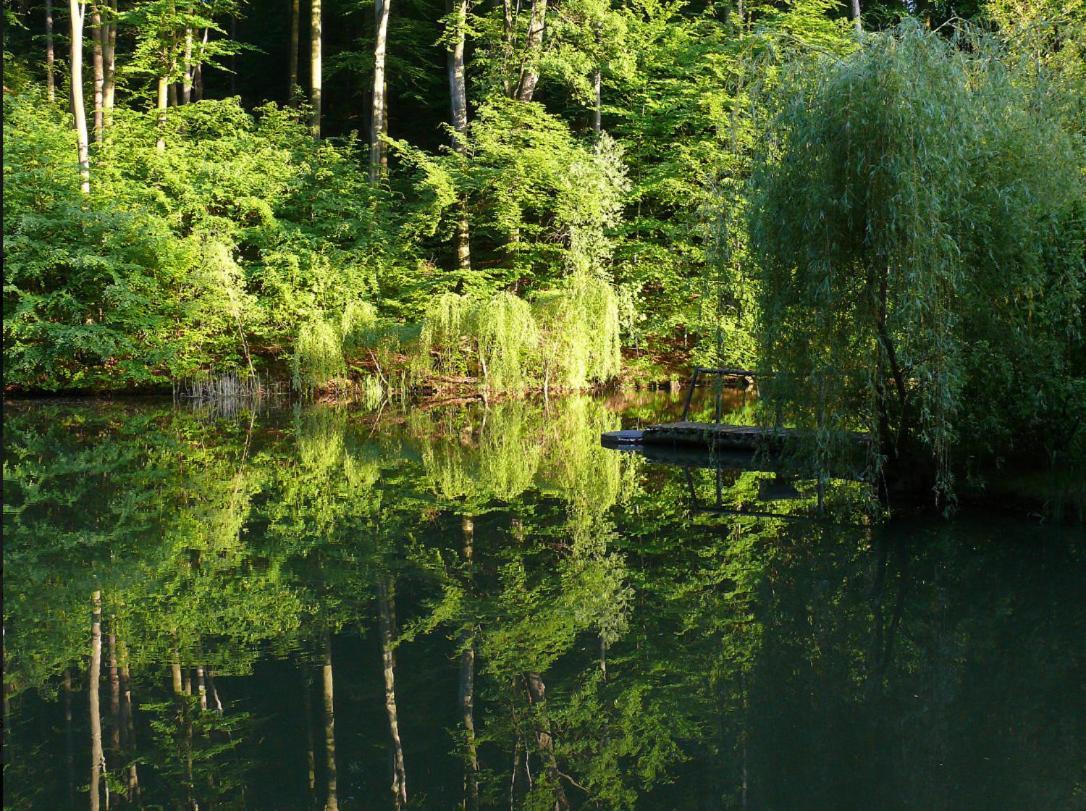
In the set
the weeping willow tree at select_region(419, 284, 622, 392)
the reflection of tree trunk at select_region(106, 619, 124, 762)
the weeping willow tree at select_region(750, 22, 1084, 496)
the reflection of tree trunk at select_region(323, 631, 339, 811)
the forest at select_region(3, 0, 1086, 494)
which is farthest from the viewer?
the weeping willow tree at select_region(419, 284, 622, 392)

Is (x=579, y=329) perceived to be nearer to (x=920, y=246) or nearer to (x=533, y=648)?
(x=920, y=246)

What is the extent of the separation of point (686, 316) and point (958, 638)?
1808 cm

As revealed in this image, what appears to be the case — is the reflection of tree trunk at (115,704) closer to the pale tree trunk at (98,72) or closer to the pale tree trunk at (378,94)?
the pale tree trunk at (98,72)

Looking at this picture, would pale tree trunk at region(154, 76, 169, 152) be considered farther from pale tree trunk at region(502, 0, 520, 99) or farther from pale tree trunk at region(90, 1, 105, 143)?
pale tree trunk at region(502, 0, 520, 99)

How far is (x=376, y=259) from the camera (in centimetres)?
2467

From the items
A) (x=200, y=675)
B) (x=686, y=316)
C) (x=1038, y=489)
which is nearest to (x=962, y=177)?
(x=1038, y=489)

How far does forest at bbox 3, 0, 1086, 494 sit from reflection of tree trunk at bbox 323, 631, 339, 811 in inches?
204

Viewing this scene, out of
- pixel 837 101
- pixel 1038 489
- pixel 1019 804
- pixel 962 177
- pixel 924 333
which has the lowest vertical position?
pixel 1019 804

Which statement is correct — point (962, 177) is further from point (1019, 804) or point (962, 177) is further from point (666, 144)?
point (666, 144)

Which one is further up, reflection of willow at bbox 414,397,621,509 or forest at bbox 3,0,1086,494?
forest at bbox 3,0,1086,494

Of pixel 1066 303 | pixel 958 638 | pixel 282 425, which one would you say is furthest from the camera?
pixel 282 425

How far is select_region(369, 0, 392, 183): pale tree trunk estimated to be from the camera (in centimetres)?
2477

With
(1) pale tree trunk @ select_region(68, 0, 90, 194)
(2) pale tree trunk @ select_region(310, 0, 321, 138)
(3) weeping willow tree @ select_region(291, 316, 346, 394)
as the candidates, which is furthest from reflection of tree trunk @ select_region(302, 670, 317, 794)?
(2) pale tree trunk @ select_region(310, 0, 321, 138)

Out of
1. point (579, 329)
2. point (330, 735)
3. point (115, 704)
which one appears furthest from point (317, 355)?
point (330, 735)
